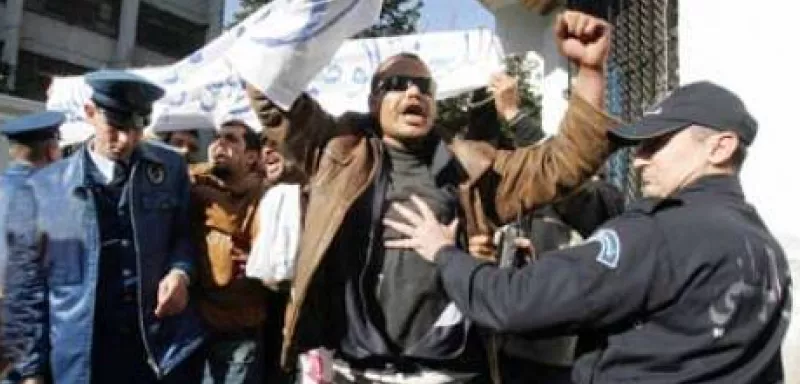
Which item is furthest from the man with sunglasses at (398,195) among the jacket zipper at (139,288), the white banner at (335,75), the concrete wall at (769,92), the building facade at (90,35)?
the building facade at (90,35)

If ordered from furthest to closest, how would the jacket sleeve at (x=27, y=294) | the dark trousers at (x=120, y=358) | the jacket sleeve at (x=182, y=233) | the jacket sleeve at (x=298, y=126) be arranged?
the jacket sleeve at (x=182, y=233), the dark trousers at (x=120, y=358), the jacket sleeve at (x=27, y=294), the jacket sleeve at (x=298, y=126)

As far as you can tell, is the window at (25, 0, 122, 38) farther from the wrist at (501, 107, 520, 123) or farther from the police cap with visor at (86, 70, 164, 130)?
the police cap with visor at (86, 70, 164, 130)

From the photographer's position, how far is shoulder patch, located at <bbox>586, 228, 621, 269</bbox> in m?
2.31

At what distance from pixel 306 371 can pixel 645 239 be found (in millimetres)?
2353

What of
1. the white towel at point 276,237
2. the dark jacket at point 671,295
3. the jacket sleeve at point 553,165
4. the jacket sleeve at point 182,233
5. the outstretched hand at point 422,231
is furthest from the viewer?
the white towel at point 276,237

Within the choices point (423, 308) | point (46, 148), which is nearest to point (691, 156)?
point (423, 308)

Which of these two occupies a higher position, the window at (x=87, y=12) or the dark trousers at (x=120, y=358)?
the window at (x=87, y=12)

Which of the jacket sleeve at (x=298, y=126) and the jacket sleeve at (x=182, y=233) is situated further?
the jacket sleeve at (x=182, y=233)

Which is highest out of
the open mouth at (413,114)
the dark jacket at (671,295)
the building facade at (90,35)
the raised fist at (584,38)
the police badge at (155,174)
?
the building facade at (90,35)

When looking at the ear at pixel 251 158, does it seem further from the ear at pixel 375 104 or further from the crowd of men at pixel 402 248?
the ear at pixel 375 104

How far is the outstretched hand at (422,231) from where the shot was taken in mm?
2797

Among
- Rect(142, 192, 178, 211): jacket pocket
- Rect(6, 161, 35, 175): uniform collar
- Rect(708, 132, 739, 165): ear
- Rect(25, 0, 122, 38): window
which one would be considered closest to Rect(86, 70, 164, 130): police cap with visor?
Rect(142, 192, 178, 211): jacket pocket

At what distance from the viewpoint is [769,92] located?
444cm

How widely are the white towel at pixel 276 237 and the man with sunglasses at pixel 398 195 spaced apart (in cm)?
87
